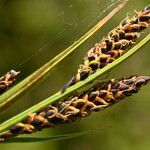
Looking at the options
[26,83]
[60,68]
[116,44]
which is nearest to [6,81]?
[26,83]

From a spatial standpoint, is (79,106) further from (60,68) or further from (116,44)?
(60,68)

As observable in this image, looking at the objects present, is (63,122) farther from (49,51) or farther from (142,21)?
(49,51)

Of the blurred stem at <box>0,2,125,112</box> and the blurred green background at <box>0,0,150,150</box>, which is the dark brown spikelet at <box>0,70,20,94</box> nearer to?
the blurred stem at <box>0,2,125,112</box>

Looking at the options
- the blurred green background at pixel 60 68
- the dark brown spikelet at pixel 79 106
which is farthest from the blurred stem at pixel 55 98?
the blurred green background at pixel 60 68

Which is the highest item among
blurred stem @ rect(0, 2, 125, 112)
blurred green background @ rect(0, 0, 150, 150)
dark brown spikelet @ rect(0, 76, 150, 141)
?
blurred green background @ rect(0, 0, 150, 150)

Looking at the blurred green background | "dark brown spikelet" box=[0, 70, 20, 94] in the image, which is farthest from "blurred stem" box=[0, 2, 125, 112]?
the blurred green background

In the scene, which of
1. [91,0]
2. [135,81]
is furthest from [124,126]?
[135,81]
